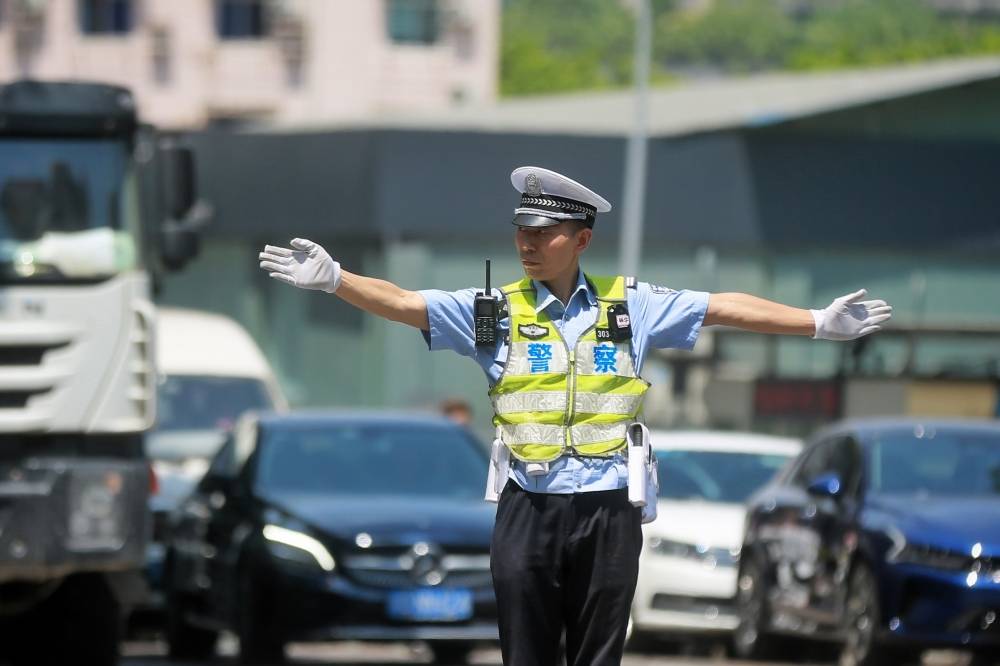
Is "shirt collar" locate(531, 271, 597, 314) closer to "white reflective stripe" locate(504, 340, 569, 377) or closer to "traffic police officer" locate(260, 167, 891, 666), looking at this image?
"traffic police officer" locate(260, 167, 891, 666)

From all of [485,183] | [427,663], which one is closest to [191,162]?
[427,663]

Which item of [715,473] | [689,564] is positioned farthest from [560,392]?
[715,473]

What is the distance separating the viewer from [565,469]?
23.1 ft

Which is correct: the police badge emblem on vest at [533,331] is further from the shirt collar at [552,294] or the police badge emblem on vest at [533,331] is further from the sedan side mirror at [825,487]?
the sedan side mirror at [825,487]

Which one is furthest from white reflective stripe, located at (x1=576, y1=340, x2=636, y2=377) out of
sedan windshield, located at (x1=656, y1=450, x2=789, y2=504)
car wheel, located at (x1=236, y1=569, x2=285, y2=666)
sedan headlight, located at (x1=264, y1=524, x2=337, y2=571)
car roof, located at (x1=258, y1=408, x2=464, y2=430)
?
sedan windshield, located at (x1=656, y1=450, x2=789, y2=504)

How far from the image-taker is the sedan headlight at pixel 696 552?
1738 centimetres

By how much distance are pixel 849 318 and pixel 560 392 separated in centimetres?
91

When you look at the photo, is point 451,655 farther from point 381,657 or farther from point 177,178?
point 177,178

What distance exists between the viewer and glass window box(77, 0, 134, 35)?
72125 millimetres

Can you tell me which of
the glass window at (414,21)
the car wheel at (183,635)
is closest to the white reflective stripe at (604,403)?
the car wheel at (183,635)

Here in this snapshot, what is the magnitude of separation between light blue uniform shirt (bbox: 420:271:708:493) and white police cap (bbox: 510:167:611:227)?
0.22 m

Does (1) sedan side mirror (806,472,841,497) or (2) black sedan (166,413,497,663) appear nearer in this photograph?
(2) black sedan (166,413,497,663)

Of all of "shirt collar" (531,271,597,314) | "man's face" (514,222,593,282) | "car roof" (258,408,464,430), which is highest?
"man's face" (514,222,593,282)

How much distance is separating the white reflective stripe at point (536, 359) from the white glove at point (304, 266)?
60cm
